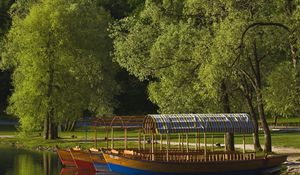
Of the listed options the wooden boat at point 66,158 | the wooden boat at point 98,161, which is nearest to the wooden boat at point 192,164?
the wooden boat at point 98,161

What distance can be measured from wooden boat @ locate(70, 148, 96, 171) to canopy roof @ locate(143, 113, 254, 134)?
6.69 meters

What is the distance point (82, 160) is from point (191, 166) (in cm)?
1051

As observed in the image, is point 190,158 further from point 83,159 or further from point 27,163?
point 27,163

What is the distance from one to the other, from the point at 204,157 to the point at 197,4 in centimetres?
1338

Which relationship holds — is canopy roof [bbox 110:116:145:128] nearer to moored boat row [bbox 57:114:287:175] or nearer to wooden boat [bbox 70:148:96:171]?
moored boat row [bbox 57:114:287:175]

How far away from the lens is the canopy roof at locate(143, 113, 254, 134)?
43719mm

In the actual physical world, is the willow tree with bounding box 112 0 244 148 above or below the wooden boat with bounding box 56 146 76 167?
above

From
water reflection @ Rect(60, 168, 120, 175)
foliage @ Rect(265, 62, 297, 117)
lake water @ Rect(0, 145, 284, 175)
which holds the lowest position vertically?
water reflection @ Rect(60, 168, 120, 175)

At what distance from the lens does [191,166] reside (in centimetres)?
4303

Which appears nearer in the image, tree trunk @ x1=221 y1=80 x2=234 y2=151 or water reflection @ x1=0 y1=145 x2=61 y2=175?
water reflection @ x1=0 y1=145 x2=61 y2=175

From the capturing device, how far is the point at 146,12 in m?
61.4

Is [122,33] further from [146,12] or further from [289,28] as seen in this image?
[289,28]

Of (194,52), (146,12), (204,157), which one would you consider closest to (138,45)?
(146,12)

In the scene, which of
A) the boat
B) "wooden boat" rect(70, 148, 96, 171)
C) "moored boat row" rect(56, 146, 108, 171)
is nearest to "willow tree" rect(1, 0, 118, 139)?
"moored boat row" rect(56, 146, 108, 171)
